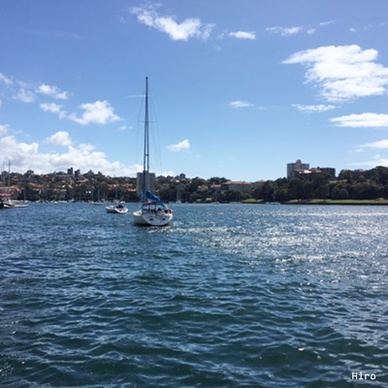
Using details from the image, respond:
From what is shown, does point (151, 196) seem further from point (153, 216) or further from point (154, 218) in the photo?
point (154, 218)

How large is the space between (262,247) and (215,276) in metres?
14.7

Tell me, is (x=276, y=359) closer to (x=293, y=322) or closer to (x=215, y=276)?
(x=293, y=322)

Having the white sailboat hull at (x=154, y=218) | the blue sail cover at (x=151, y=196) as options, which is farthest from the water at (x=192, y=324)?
the blue sail cover at (x=151, y=196)

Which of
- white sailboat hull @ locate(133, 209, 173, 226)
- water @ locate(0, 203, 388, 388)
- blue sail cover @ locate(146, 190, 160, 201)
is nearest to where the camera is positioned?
water @ locate(0, 203, 388, 388)

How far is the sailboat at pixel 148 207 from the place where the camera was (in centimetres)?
5619

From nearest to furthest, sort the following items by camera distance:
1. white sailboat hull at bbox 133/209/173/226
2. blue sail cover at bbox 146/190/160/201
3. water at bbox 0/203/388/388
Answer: water at bbox 0/203/388/388 → white sailboat hull at bbox 133/209/173/226 → blue sail cover at bbox 146/190/160/201

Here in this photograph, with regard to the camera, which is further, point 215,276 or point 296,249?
point 296,249

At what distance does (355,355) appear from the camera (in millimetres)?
9906

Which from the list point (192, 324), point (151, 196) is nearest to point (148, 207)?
point (151, 196)

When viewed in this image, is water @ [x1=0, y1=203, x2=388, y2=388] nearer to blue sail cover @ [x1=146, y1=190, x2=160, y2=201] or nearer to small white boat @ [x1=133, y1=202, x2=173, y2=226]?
small white boat @ [x1=133, y1=202, x2=173, y2=226]

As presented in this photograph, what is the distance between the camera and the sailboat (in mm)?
56188

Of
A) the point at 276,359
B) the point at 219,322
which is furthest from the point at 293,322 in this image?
the point at 276,359

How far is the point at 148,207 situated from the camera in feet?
191

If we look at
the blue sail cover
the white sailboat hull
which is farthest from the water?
the blue sail cover
